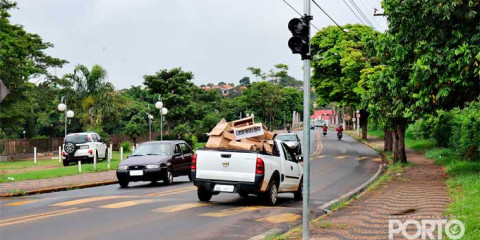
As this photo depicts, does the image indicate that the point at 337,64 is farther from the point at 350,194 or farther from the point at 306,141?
the point at 306,141

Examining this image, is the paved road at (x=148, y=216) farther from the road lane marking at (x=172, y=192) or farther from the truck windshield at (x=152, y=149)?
the truck windshield at (x=152, y=149)

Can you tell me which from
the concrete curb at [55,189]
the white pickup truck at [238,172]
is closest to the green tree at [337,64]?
the concrete curb at [55,189]

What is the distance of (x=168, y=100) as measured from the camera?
5662cm

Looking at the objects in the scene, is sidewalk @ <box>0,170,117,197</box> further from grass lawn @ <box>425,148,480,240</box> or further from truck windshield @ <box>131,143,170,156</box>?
grass lawn @ <box>425,148,480,240</box>

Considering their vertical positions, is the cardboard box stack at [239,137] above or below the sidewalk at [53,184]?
above

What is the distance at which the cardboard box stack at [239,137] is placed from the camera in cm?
1346

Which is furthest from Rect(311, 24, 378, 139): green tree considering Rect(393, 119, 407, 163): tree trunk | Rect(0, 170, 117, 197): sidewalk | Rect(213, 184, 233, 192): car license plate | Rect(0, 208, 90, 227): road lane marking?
Rect(0, 208, 90, 227): road lane marking

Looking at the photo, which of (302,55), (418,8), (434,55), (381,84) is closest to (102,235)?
(302,55)

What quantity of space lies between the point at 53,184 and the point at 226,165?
8.74 metres

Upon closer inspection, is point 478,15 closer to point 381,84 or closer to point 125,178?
point 381,84

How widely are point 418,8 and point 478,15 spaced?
244cm
